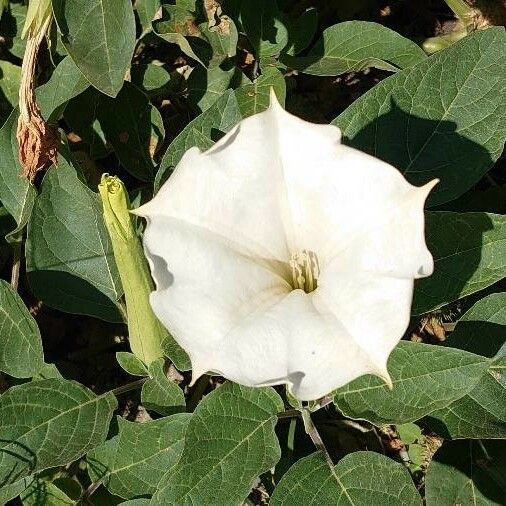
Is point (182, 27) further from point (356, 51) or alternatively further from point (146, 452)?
point (146, 452)

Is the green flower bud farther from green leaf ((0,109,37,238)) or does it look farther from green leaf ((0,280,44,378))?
green leaf ((0,109,37,238))

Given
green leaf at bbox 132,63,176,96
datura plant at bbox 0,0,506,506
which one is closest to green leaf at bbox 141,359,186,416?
datura plant at bbox 0,0,506,506

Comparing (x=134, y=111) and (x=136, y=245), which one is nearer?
(x=136, y=245)

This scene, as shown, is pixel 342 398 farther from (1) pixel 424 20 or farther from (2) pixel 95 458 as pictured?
(1) pixel 424 20

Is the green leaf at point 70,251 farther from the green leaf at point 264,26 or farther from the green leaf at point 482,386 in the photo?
the green leaf at point 482,386

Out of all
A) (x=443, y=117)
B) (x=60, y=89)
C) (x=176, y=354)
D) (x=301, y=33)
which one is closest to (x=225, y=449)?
(x=176, y=354)

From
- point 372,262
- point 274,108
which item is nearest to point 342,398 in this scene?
point 372,262

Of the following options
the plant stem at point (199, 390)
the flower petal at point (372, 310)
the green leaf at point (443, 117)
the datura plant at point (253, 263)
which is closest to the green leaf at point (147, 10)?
the datura plant at point (253, 263)
